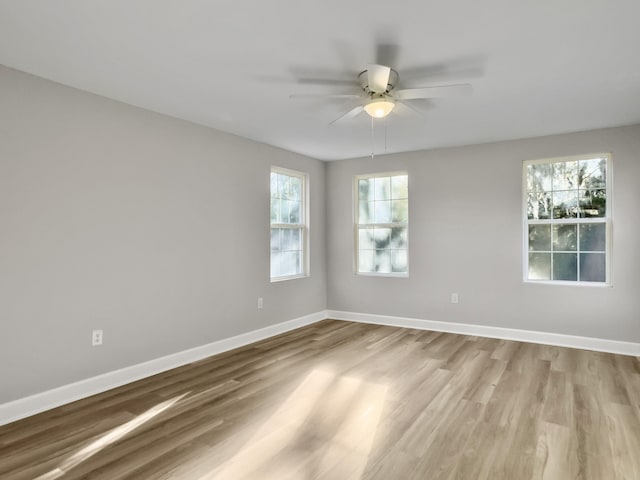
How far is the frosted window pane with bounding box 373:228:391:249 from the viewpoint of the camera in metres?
5.68

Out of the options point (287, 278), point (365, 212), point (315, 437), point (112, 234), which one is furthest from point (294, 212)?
point (315, 437)

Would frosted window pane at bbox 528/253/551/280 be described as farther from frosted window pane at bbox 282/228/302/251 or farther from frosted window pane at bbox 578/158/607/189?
frosted window pane at bbox 282/228/302/251

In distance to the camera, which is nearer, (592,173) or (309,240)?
(592,173)

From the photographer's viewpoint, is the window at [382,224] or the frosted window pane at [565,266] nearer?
the frosted window pane at [565,266]

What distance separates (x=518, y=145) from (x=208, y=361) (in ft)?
14.2

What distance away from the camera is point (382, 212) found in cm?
573

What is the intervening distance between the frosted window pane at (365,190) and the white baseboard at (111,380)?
7.99ft

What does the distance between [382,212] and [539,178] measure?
2061mm

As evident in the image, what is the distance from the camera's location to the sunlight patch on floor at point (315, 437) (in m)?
2.06

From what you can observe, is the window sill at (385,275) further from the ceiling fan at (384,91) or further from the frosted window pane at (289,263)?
the ceiling fan at (384,91)

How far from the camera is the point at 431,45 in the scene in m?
2.37

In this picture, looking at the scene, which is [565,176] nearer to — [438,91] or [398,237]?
[398,237]

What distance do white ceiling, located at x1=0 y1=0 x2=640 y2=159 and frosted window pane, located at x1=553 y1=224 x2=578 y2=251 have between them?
51.6 inches

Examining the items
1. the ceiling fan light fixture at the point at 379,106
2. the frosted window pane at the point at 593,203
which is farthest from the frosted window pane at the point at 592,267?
the ceiling fan light fixture at the point at 379,106
